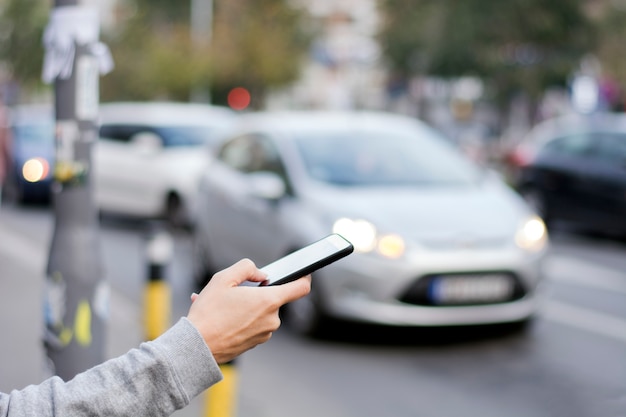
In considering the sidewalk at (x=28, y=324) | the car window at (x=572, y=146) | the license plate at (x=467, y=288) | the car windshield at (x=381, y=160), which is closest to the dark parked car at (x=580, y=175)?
the car window at (x=572, y=146)

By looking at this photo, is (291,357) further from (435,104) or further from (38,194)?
(435,104)

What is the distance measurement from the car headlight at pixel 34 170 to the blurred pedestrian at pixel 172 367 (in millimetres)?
15523

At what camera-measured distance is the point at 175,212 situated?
1277 cm

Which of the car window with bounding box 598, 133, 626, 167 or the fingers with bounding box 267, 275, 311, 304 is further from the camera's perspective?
the car window with bounding box 598, 133, 626, 167

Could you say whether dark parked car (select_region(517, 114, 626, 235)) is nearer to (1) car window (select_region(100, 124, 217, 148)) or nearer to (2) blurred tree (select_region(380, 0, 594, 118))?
(1) car window (select_region(100, 124, 217, 148))

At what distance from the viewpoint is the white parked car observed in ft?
41.8

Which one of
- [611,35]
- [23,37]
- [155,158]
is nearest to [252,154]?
[155,158]

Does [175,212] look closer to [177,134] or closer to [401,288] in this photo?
[177,134]

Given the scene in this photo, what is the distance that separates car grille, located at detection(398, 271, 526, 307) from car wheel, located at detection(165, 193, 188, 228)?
22.1 feet

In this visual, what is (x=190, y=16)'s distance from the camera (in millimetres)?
63094

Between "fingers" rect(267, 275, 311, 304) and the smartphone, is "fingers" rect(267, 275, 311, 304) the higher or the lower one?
the lower one

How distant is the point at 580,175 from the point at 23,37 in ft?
118

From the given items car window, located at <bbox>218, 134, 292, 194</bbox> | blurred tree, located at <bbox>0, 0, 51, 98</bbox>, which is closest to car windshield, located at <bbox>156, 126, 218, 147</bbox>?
car window, located at <bbox>218, 134, 292, 194</bbox>

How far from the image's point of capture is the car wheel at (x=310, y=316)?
6367mm
